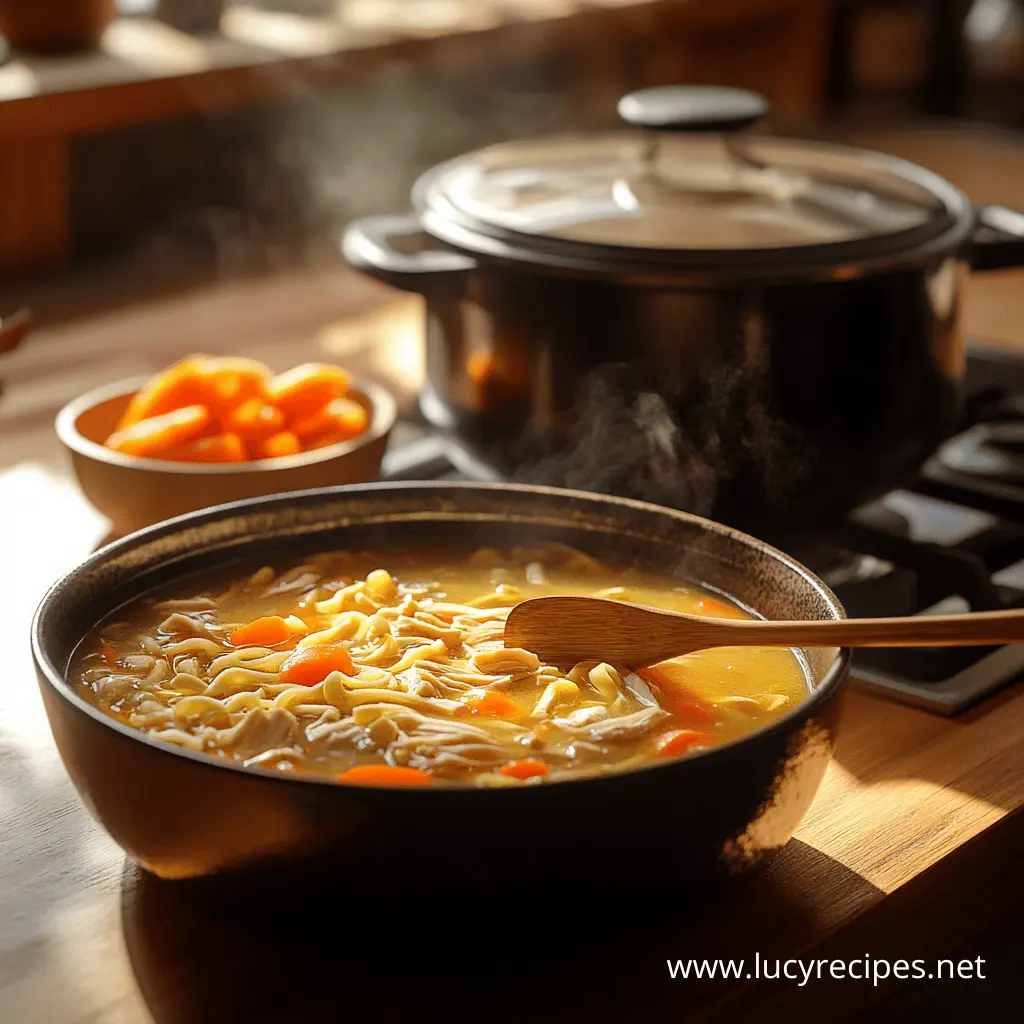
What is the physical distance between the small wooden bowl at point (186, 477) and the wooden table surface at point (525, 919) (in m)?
0.16

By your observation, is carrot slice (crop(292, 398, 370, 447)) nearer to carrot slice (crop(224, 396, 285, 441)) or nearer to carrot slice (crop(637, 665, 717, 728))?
carrot slice (crop(224, 396, 285, 441))

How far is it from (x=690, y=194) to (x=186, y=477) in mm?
559

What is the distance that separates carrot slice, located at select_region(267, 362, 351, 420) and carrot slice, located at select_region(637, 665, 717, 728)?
0.66 metres

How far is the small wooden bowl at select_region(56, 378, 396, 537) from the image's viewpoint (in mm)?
1473

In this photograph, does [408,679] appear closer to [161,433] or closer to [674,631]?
[674,631]

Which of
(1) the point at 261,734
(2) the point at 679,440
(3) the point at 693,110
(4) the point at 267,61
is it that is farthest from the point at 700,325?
(4) the point at 267,61

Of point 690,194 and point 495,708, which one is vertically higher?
point 690,194

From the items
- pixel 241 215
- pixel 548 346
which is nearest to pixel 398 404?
pixel 548 346

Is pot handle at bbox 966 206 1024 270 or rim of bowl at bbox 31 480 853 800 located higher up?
pot handle at bbox 966 206 1024 270

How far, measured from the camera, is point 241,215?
9.41ft

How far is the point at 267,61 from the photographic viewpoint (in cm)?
248

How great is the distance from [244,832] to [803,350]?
0.73 m

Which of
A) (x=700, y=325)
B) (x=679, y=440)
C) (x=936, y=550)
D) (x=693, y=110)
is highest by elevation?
(x=693, y=110)

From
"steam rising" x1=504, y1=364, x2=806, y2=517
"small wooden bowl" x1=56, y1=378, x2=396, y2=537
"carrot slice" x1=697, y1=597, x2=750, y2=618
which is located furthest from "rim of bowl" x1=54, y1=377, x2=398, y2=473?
"carrot slice" x1=697, y1=597, x2=750, y2=618
